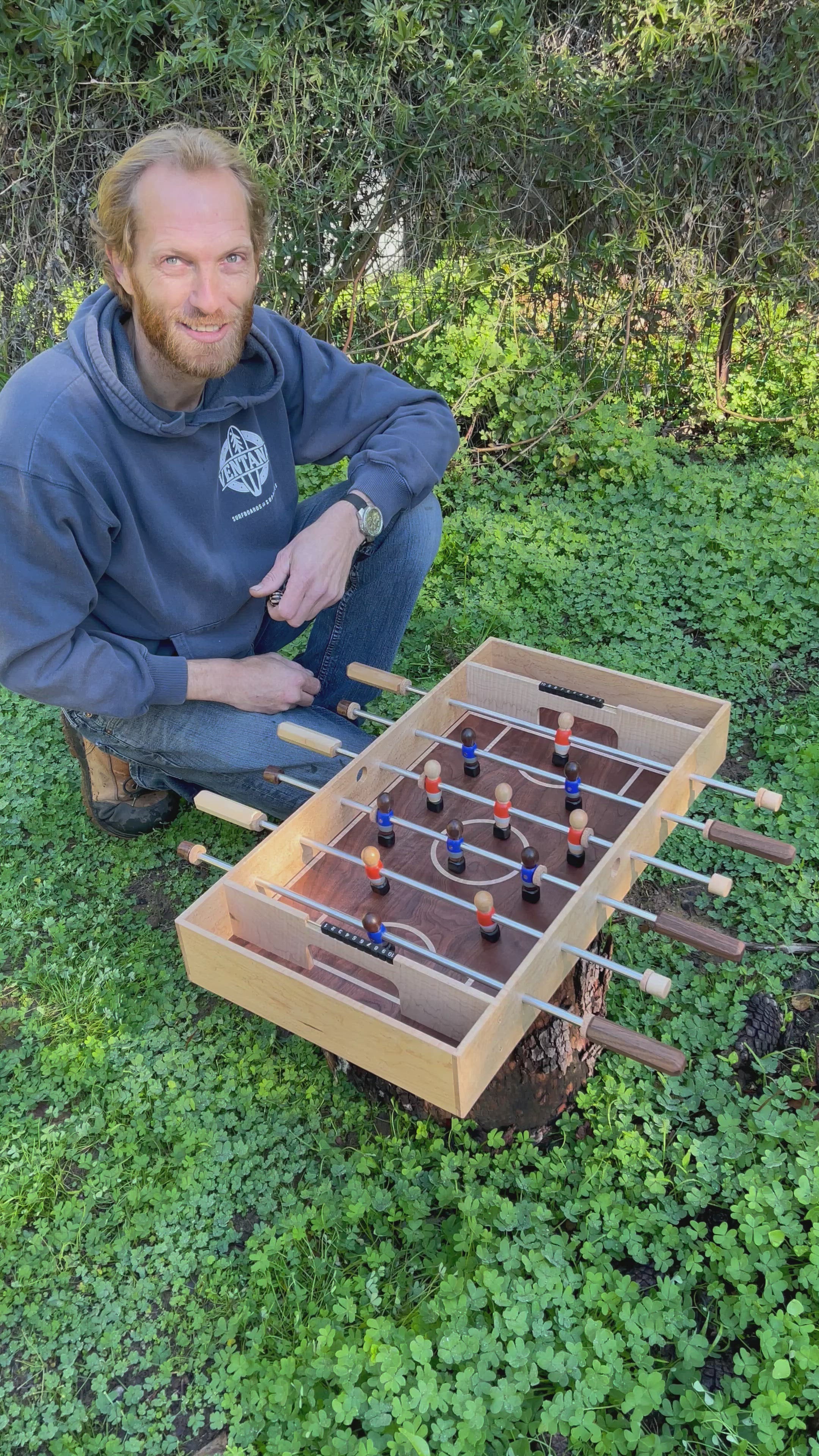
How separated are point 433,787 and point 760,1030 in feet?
3.14

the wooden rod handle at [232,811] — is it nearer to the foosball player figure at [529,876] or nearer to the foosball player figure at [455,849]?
the foosball player figure at [455,849]

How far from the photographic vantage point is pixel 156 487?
245 cm

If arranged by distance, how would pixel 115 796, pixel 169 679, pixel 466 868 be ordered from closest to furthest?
pixel 466 868
pixel 169 679
pixel 115 796

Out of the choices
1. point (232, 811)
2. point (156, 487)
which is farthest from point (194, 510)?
point (232, 811)

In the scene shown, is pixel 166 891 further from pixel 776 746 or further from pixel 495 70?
pixel 495 70

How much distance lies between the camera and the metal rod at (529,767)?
6.98 feet

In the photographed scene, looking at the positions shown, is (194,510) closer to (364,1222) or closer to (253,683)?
(253,683)

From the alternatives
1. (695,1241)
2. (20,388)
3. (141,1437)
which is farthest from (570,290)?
(141,1437)

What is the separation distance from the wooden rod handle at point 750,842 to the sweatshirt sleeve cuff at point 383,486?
4.03 feet

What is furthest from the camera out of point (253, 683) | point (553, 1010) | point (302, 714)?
point (302, 714)

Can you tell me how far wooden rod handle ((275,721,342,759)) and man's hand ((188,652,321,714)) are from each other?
0.29m

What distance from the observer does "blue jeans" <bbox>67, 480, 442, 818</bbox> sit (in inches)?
103

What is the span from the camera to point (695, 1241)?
2.00m

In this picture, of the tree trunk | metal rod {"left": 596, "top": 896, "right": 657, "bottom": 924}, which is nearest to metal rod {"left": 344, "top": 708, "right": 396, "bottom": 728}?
metal rod {"left": 596, "top": 896, "right": 657, "bottom": 924}
